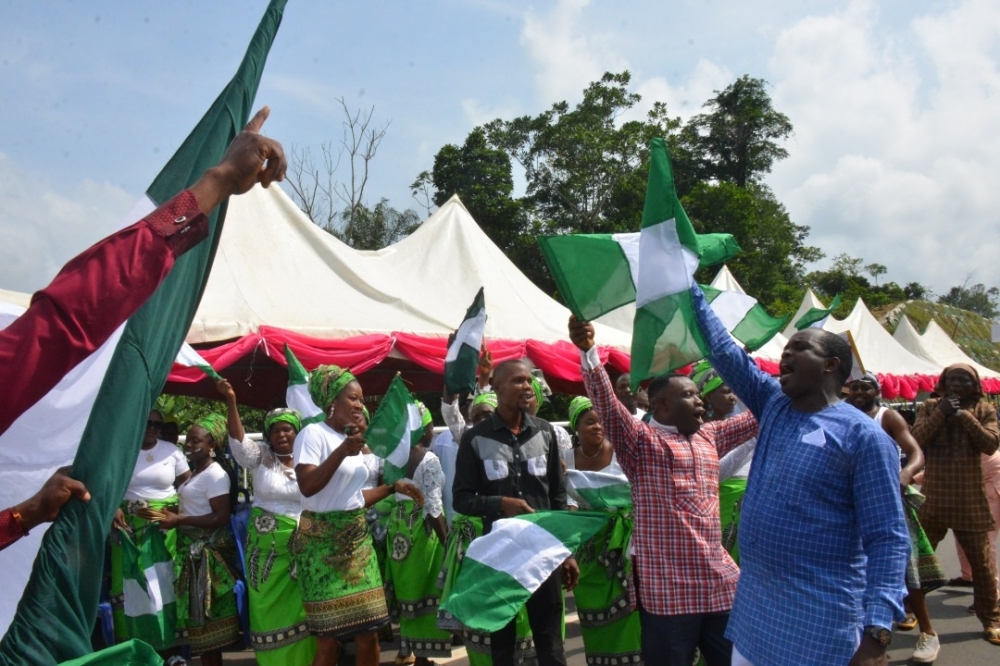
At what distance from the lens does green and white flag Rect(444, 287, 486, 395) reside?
6.03m

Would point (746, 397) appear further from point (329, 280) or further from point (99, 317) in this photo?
point (329, 280)

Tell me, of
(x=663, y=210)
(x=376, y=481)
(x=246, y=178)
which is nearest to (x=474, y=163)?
(x=376, y=481)

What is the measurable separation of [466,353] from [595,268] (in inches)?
76.5

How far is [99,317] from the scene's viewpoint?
4.94 feet

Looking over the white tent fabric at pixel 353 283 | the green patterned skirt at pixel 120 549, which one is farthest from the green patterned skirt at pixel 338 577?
the white tent fabric at pixel 353 283

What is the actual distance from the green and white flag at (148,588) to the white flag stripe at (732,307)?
420 centimetres

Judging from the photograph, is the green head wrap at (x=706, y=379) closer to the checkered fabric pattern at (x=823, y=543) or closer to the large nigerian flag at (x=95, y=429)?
the checkered fabric pattern at (x=823, y=543)

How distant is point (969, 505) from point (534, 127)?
→ 3010 cm

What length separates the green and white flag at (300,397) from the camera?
6785 millimetres

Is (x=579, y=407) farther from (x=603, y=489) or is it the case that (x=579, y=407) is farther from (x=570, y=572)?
(x=570, y=572)

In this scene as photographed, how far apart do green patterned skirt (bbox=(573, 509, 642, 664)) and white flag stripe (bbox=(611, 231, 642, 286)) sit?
1889mm

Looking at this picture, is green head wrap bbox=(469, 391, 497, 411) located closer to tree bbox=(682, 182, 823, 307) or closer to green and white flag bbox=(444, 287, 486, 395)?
green and white flag bbox=(444, 287, 486, 395)

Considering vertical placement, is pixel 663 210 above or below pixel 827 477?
above

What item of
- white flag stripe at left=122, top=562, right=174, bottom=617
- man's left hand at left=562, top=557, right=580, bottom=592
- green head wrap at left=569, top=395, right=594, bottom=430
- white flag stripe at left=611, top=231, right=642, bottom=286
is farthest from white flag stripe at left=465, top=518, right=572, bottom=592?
white flag stripe at left=122, top=562, right=174, bottom=617
